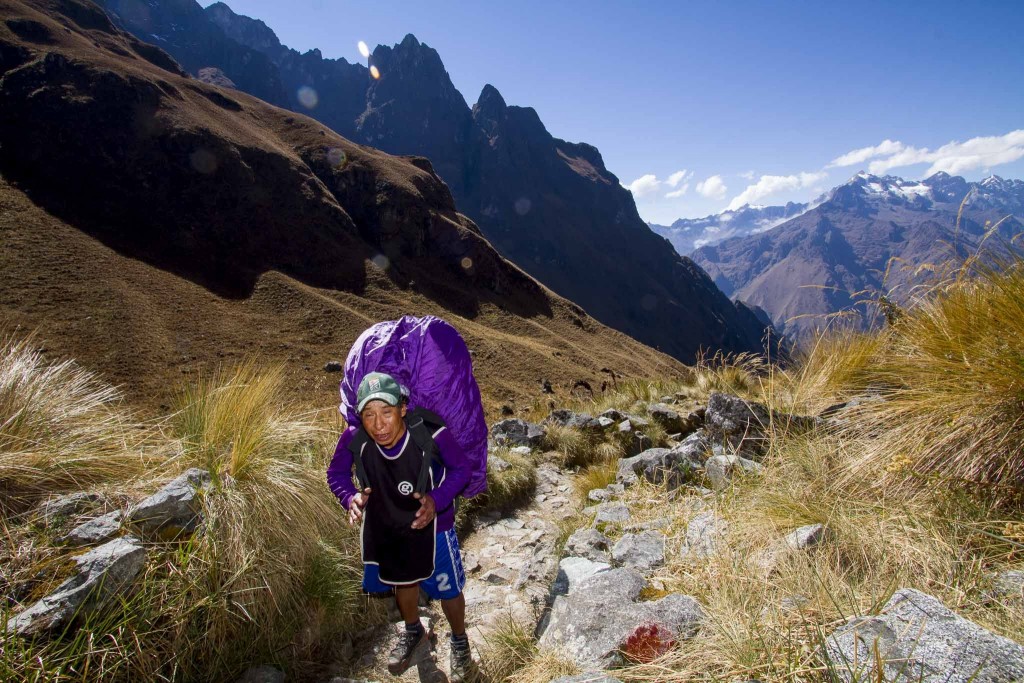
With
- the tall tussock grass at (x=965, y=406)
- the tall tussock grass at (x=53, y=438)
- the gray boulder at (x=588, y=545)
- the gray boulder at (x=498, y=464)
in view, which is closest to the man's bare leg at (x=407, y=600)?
the gray boulder at (x=588, y=545)

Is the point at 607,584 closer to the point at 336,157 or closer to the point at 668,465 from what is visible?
the point at 668,465

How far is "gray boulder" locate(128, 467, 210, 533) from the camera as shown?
2520mm

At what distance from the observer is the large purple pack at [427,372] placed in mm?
2777

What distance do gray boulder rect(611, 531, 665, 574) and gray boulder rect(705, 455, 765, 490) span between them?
686 millimetres

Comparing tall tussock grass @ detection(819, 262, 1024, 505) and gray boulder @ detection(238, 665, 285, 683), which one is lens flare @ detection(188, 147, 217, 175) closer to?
gray boulder @ detection(238, 665, 285, 683)

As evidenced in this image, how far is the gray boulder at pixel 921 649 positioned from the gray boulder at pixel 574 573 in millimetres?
1499

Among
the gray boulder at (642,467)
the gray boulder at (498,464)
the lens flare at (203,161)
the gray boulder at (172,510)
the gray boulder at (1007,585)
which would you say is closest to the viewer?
the gray boulder at (1007,585)

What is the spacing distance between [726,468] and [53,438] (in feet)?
15.3

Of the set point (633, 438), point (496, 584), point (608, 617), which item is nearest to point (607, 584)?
point (608, 617)

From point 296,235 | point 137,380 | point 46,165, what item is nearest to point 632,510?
point 137,380

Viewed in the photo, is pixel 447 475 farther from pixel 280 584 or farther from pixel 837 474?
pixel 837 474

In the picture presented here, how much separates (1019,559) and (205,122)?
64.0 metres


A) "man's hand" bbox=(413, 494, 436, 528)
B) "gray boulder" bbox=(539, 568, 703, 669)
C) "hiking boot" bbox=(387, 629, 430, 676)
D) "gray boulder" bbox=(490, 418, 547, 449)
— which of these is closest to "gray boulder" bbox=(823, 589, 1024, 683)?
"gray boulder" bbox=(539, 568, 703, 669)

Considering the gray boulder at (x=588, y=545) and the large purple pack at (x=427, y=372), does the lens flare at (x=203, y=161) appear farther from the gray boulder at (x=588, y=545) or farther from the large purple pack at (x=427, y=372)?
the gray boulder at (x=588, y=545)
